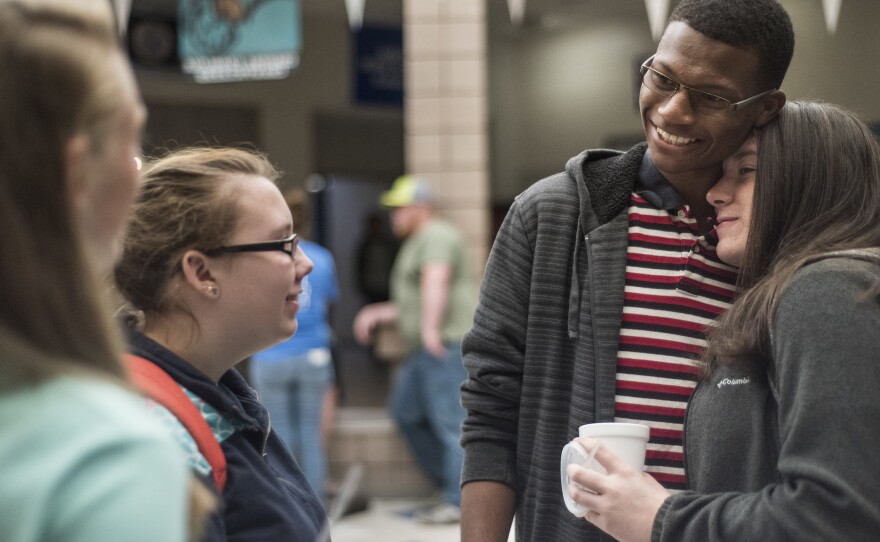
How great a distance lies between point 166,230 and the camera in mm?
1495

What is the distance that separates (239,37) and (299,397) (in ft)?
9.62

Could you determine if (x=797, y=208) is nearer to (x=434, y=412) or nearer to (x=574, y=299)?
(x=574, y=299)

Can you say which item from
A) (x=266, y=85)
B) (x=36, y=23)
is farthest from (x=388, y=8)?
(x=36, y=23)

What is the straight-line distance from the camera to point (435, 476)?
18.2ft

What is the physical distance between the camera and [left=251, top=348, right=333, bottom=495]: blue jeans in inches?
196

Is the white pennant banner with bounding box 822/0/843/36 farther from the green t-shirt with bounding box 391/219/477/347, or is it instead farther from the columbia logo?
the columbia logo

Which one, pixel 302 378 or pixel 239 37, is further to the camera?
pixel 239 37

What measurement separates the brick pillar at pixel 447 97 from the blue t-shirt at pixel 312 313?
3.24 feet

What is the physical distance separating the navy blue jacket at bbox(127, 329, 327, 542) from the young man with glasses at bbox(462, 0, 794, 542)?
1.36 feet

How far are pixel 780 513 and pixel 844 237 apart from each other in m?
0.41

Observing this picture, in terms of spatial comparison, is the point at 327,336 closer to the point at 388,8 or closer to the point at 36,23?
the point at 36,23

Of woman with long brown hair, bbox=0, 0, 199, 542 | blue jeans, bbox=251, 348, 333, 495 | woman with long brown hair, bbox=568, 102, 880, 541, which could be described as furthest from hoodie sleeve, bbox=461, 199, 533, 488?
blue jeans, bbox=251, 348, 333, 495

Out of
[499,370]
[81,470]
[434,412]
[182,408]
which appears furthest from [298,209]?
[81,470]

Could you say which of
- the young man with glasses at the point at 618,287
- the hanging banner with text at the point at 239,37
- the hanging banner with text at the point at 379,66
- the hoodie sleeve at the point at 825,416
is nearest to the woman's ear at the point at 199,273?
the young man with glasses at the point at 618,287
